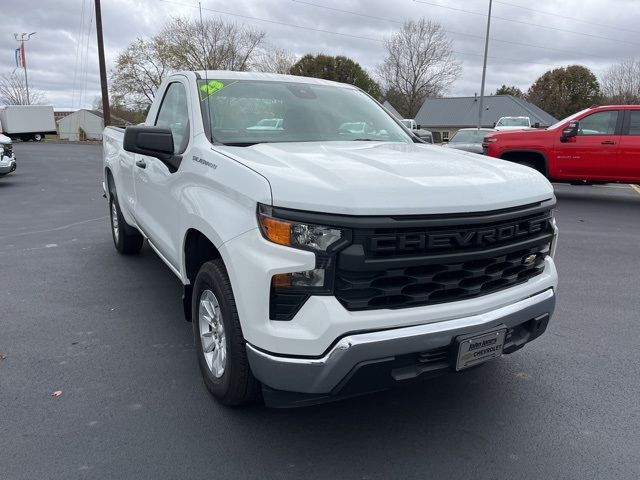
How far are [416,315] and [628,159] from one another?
947 centimetres

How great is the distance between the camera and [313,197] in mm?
2254

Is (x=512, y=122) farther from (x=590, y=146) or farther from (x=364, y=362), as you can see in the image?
(x=364, y=362)

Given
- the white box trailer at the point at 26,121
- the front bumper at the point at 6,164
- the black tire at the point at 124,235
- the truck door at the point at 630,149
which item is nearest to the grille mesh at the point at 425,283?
the black tire at the point at 124,235

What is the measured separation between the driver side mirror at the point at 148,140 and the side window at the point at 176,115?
0.14m

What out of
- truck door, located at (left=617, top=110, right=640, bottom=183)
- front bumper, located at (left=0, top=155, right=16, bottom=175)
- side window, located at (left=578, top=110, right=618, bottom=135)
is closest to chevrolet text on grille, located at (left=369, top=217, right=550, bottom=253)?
truck door, located at (left=617, top=110, right=640, bottom=183)

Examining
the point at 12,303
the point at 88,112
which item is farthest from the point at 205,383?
the point at 88,112

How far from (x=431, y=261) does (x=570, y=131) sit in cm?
924

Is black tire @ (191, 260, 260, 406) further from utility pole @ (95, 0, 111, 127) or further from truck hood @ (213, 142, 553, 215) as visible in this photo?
utility pole @ (95, 0, 111, 127)

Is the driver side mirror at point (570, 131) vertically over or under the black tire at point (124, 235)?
over

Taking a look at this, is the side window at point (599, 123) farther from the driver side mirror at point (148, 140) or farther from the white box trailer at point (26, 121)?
the white box trailer at point (26, 121)

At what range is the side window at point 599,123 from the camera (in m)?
10.2

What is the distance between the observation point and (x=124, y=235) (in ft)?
19.5

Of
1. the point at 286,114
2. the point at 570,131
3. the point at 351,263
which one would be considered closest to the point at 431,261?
the point at 351,263

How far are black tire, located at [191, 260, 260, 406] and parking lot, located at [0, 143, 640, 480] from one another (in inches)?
6.4
